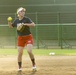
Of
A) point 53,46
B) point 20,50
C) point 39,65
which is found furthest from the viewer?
point 53,46

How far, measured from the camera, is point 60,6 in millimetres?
24938

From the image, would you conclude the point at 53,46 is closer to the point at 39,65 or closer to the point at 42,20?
the point at 42,20

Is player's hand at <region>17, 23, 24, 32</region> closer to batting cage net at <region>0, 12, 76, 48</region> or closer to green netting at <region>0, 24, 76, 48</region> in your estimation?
batting cage net at <region>0, 12, 76, 48</region>

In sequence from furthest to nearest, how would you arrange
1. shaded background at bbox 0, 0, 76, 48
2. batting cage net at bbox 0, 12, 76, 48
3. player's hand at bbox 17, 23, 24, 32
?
shaded background at bbox 0, 0, 76, 48 → batting cage net at bbox 0, 12, 76, 48 → player's hand at bbox 17, 23, 24, 32

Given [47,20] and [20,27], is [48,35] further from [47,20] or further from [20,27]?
[20,27]

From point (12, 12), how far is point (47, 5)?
2.76m

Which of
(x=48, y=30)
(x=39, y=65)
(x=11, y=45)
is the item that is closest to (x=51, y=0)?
(x=48, y=30)

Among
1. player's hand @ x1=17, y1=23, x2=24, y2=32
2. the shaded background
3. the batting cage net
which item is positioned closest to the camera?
player's hand @ x1=17, y1=23, x2=24, y2=32

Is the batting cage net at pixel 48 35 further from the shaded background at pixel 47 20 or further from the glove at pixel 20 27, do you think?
the glove at pixel 20 27

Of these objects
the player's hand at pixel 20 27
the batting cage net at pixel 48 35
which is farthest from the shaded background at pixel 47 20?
the player's hand at pixel 20 27

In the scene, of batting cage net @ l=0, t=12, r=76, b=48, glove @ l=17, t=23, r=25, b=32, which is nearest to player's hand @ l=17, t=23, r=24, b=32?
glove @ l=17, t=23, r=25, b=32

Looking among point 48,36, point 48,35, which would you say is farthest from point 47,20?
point 48,36

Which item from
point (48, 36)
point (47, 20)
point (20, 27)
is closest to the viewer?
point (20, 27)

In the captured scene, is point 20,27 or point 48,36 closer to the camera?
point 20,27
